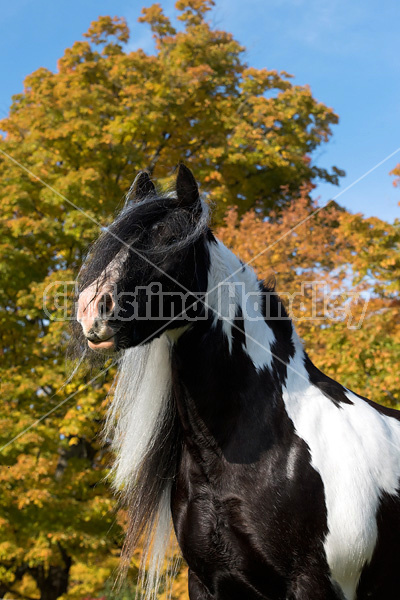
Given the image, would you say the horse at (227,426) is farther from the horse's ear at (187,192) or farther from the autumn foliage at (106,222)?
the autumn foliage at (106,222)

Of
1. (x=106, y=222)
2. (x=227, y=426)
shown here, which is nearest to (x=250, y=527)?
(x=227, y=426)

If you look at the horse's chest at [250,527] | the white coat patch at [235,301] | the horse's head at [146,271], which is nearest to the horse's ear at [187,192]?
A: the horse's head at [146,271]

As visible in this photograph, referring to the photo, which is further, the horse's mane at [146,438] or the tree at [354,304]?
the tree at [354,304]

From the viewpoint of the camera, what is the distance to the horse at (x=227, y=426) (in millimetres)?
2510

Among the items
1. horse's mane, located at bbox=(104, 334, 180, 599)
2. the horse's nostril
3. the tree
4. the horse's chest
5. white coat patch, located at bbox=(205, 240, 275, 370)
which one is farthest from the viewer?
the tree

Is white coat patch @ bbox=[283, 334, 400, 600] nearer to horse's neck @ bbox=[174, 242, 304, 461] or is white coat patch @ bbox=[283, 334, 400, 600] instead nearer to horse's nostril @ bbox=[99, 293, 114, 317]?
horse's neck @ bbox=[174, 242, 304, 461]

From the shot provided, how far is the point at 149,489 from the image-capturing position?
10.2ft

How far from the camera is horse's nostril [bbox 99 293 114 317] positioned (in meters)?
2.38

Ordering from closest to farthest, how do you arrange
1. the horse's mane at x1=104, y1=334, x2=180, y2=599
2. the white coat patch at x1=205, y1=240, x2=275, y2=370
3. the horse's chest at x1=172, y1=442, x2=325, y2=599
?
the horse's chest at x1=172, y1=442, x2=325, y2=599 < the white coat patch at x1=205, y1=240, x2=275, y2=370 < the horse's mane at x1=104, y1=334, x2=180, y2=599

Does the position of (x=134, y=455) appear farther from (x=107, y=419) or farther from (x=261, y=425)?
(x=261, y=425)

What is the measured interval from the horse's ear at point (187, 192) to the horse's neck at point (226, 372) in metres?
0.27

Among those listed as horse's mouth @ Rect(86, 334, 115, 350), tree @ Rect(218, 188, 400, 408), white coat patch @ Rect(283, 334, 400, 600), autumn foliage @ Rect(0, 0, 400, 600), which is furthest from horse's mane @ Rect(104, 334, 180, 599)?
tree @ Rect(218, 188, 400, 408)

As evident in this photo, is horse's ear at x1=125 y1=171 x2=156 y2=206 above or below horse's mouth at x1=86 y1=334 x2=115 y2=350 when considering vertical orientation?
above

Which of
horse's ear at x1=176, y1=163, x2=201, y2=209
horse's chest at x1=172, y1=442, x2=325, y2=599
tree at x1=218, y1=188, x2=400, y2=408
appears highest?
tree at x1=218, y1=188, x2=400, y2=408
